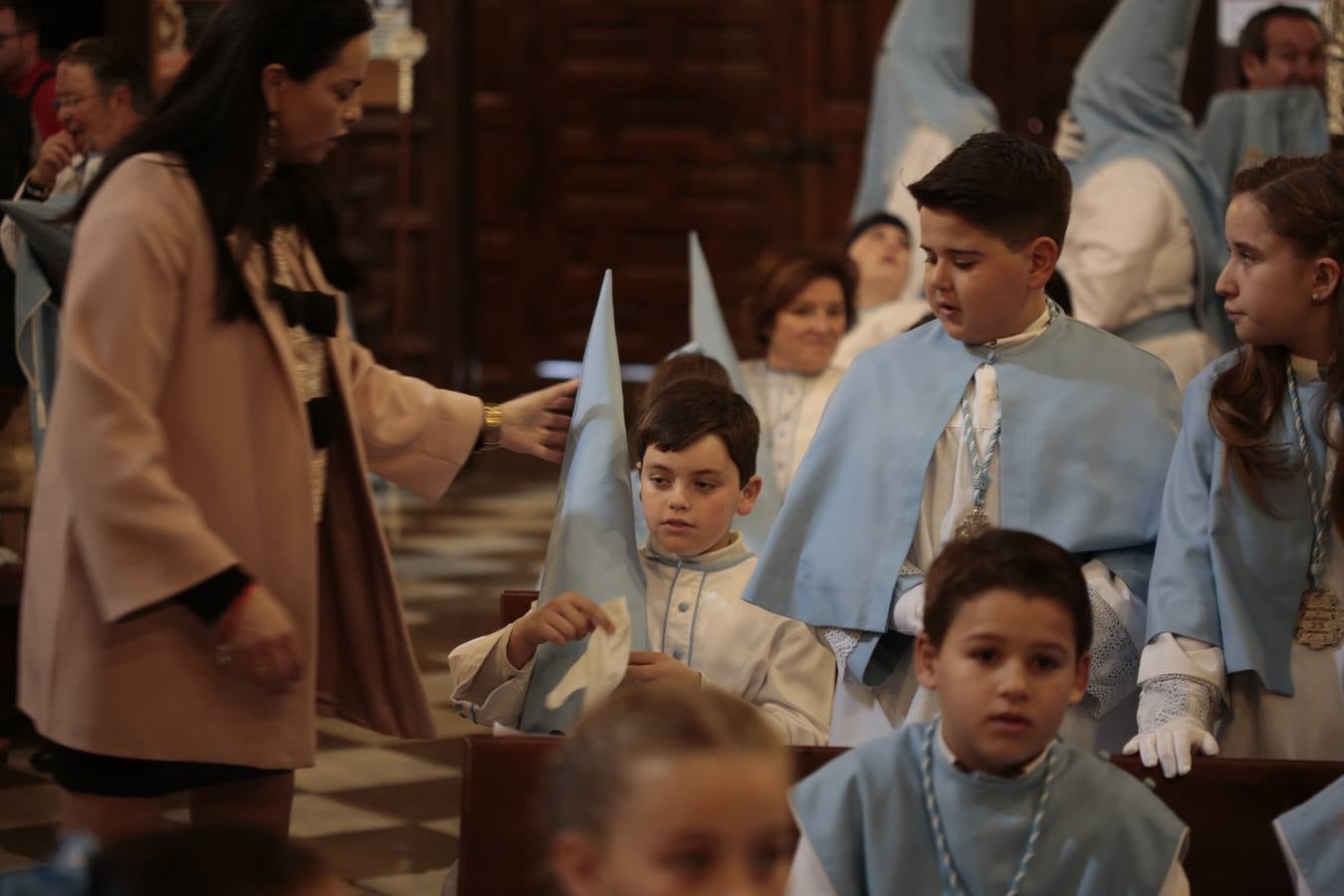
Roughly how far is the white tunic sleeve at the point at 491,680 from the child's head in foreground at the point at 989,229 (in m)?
0.82

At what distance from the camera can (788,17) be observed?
33.0 feet

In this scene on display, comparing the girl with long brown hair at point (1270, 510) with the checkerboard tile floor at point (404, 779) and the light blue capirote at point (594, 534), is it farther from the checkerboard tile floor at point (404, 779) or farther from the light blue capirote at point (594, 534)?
the checkerboard tile floor at point (404, 779)

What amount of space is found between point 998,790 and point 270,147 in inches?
47.6

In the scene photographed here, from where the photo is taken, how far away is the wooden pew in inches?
93.0

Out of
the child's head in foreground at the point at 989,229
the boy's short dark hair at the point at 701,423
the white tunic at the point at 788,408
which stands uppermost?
the child's head in foreground at the point at 989,229

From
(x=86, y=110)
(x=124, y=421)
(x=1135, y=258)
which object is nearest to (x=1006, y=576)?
(x=124, y=421)

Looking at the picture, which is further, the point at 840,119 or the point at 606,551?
the point at 840,119

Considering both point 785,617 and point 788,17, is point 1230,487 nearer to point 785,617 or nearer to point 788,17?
point 785,617

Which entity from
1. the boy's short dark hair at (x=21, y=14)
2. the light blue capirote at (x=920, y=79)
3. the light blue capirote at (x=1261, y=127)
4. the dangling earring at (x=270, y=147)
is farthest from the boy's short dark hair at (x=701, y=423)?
the light blue capirote at (x=920, y=79)

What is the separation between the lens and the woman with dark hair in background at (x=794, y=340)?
4.81 meters

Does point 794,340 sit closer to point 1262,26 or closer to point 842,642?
point 842,642

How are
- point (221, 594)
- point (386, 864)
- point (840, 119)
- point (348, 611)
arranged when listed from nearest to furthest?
point (221, 594) → point (348, 611) → point (386, 864) → point (840, 119)

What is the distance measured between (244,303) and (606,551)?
29.0 inches

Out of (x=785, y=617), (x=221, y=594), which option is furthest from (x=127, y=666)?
(x=785, y=617)
